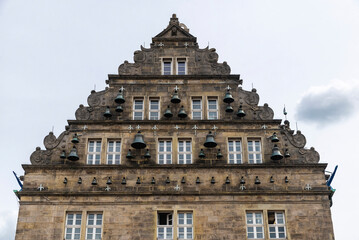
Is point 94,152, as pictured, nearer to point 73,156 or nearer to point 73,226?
point 73,156

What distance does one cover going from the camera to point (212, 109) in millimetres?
32219

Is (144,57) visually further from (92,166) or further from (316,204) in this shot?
(316,204)

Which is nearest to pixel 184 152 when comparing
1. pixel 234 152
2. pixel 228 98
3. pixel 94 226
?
pixel 234 152

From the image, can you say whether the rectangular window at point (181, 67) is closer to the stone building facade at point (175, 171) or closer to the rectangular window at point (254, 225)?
the stone building facade at point (175, 171)

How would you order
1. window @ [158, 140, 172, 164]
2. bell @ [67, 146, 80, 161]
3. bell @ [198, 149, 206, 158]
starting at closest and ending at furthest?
bell @ [67, 146, 80, 161], bell @ [198, 149, 206, 158], window @ [158, 140, 172, 164]

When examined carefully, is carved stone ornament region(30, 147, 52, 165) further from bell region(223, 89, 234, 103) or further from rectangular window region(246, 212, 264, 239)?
rectangular window region(246, 212, 264, 239)

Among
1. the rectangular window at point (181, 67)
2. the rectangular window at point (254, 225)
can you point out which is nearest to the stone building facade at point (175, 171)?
the rectangular window at point (254, 225)

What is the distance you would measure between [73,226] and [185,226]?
4.84 meters

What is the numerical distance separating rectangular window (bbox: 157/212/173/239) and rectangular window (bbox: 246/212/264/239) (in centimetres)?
335

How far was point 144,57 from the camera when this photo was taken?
33906 mm

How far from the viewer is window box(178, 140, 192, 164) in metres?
30.6

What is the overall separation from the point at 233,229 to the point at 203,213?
1.47 meters

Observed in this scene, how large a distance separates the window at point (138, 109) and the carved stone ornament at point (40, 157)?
4402 mm

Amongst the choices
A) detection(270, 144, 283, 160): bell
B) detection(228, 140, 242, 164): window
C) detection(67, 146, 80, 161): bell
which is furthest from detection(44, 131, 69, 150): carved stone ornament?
detection(270, 144, 283, 160): bell
